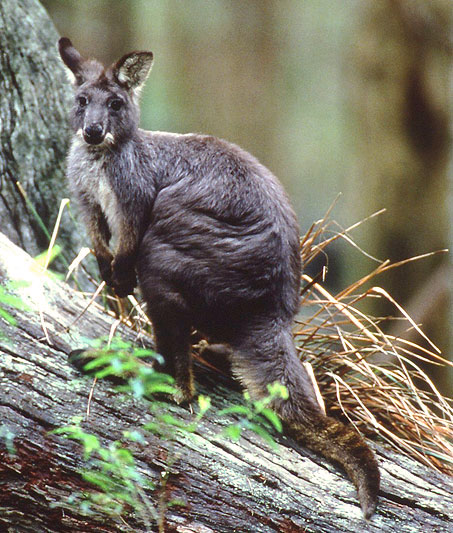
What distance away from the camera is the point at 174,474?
2961 millimetres

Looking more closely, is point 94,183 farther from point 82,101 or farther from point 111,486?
point 111,486

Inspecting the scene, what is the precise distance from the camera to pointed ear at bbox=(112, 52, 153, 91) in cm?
359

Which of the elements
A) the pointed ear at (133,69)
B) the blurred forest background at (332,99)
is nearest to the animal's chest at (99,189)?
the pointed ear at (133,69)

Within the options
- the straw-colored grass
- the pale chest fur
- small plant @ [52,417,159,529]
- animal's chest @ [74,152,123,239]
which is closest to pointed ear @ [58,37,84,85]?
the pale chest fur

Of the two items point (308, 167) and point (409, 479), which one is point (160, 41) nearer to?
point (308, 167)

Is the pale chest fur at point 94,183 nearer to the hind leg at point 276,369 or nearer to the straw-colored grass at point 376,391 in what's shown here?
the straw-colored grass at point 376,391

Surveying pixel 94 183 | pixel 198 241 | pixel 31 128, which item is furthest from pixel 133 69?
pixel 31 128

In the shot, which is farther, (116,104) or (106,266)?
(106,266)

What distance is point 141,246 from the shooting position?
348 cm

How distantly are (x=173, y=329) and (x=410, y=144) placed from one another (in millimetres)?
3231

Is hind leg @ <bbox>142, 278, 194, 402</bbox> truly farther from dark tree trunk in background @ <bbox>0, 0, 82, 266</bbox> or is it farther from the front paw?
dark tree trunk in background @ <bbox>0, 0, 82, 266</bbox>

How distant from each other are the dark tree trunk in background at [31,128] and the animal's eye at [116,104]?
152 cm

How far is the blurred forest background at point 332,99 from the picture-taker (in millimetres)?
5574

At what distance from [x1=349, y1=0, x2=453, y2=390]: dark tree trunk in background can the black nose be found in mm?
→ 3005
